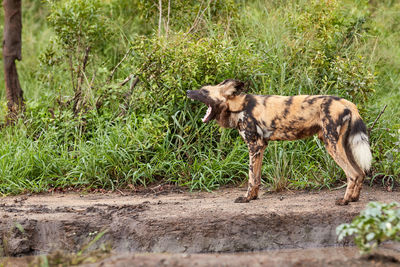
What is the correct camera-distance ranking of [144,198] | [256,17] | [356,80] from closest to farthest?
[144,198] → [356,80] → [256,17]

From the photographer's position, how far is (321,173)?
608cm

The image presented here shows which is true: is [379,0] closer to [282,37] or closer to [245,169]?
[282,37]

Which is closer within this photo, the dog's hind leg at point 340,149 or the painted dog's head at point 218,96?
the dog's hind leg at point 340,149

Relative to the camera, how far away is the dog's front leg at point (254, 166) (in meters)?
5.14

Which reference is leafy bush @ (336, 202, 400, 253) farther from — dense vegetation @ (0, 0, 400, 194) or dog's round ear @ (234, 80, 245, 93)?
dense vegetation @ (0, 0, 400, 194)

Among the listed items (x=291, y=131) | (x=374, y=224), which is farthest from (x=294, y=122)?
(x=374, y=224)

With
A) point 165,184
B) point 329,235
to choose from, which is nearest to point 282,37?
point 165,184

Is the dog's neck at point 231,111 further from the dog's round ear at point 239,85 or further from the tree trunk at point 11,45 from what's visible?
the tree trunk at point 11,45

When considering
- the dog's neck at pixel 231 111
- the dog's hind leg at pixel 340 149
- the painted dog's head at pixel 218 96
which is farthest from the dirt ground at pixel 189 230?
the painted dog's head at pixel 218 96

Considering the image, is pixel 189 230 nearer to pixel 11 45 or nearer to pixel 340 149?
pixel 340 149

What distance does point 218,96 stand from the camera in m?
5.13

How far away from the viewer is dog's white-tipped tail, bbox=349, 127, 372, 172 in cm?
465

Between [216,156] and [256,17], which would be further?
[256,17]

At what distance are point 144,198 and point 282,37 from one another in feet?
9.48
